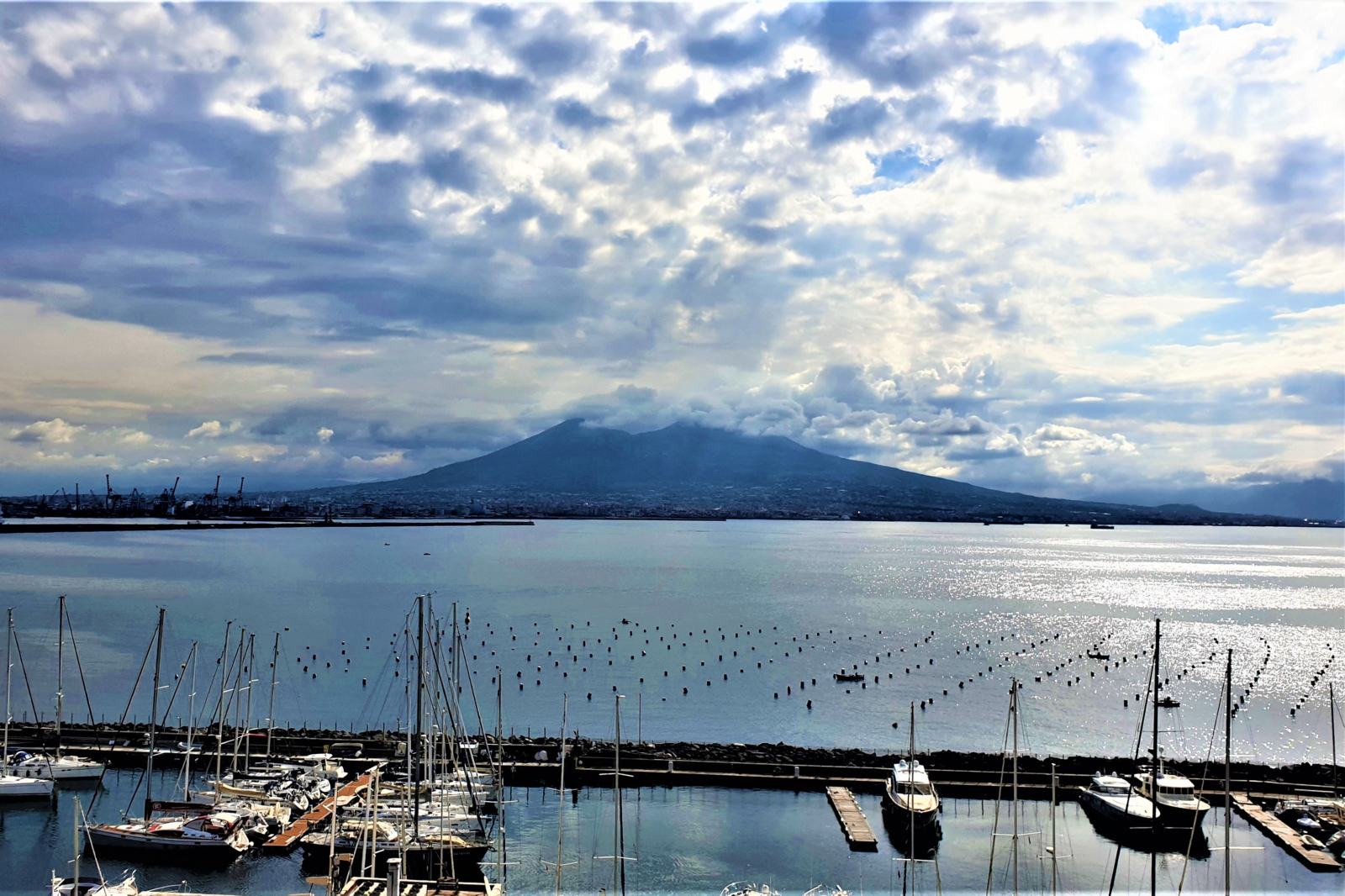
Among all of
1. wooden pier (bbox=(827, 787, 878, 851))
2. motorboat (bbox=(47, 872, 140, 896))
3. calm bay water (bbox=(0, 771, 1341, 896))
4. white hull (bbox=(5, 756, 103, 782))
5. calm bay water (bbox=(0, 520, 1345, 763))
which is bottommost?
calm bay water (bbox=(0, 520, 1345, 763))

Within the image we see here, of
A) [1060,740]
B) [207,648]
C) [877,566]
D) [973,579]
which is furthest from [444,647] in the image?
[877,566]

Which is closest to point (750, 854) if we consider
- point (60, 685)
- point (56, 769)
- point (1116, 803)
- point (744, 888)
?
point (744, 888)

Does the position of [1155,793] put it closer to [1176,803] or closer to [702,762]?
[1176,803]

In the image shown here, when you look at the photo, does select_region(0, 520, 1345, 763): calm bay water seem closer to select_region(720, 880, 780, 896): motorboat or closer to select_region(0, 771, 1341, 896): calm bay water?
select_region(0, 771, 1341, 896): calm bay water

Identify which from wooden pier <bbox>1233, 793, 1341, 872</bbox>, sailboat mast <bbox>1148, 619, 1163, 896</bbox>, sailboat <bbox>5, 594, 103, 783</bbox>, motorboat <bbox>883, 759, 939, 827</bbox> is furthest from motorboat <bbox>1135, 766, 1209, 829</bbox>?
sailboat <bbox>5, 594, 103, 783</bbox>

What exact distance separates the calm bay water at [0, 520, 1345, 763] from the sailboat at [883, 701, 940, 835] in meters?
7.94

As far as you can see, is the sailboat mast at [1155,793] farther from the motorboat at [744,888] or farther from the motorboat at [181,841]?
the motorboat at [181,841]

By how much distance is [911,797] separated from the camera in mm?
23453

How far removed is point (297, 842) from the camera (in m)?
22.6

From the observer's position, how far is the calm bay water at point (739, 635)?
39031mm

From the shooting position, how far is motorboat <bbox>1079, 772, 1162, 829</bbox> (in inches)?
959

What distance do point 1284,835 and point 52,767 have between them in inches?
1277

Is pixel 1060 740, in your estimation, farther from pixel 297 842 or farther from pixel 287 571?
pixel 287 571

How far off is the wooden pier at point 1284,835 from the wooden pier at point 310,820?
21449 mm
